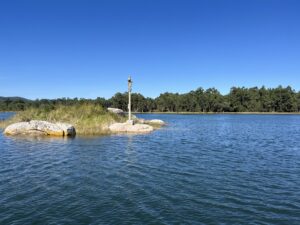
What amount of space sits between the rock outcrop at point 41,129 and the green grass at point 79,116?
312 cm

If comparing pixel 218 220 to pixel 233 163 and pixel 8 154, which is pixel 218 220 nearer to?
pixel 233 163

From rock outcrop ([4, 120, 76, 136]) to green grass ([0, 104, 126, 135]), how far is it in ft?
10.2

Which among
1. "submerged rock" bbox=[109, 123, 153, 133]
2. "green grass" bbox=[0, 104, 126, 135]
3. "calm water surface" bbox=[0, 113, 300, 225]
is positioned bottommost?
"calm water surface" bbox=[0, 113, 300, 225]

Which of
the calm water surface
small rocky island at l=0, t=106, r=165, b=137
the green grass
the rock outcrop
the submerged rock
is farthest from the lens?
the submerged rock

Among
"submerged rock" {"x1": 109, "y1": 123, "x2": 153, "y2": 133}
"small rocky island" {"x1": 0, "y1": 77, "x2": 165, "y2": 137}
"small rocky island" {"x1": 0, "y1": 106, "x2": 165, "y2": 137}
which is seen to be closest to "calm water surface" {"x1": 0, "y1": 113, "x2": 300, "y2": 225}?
"small rocky island" {"x1": 0, "y1": 106, "x2": 165, "y2": 137}

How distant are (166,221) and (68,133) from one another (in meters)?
26.3

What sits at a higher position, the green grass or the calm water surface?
the green grass

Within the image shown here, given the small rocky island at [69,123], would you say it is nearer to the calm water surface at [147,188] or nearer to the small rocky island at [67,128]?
the small rocky island at [67,128]

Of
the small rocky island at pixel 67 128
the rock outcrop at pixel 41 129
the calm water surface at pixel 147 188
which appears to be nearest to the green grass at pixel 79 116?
the small rocky island at pixel 67 128

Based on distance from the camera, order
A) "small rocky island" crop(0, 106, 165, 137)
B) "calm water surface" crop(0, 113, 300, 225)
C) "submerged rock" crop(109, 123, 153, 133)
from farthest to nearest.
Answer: "submerged rock" crop(109, 123, 153, 133) < "small rocky island" crop(0, 106, 165, 137) < "calm water surface" crop(0, 113, 300, 225)

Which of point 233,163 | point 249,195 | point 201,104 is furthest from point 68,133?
point 201,104

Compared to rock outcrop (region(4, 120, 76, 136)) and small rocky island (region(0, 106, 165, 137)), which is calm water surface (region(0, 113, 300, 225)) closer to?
rock outcrop (region(4, 120, 76, 136))

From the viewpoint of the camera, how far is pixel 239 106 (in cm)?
19650

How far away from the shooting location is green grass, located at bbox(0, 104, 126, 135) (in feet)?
127
